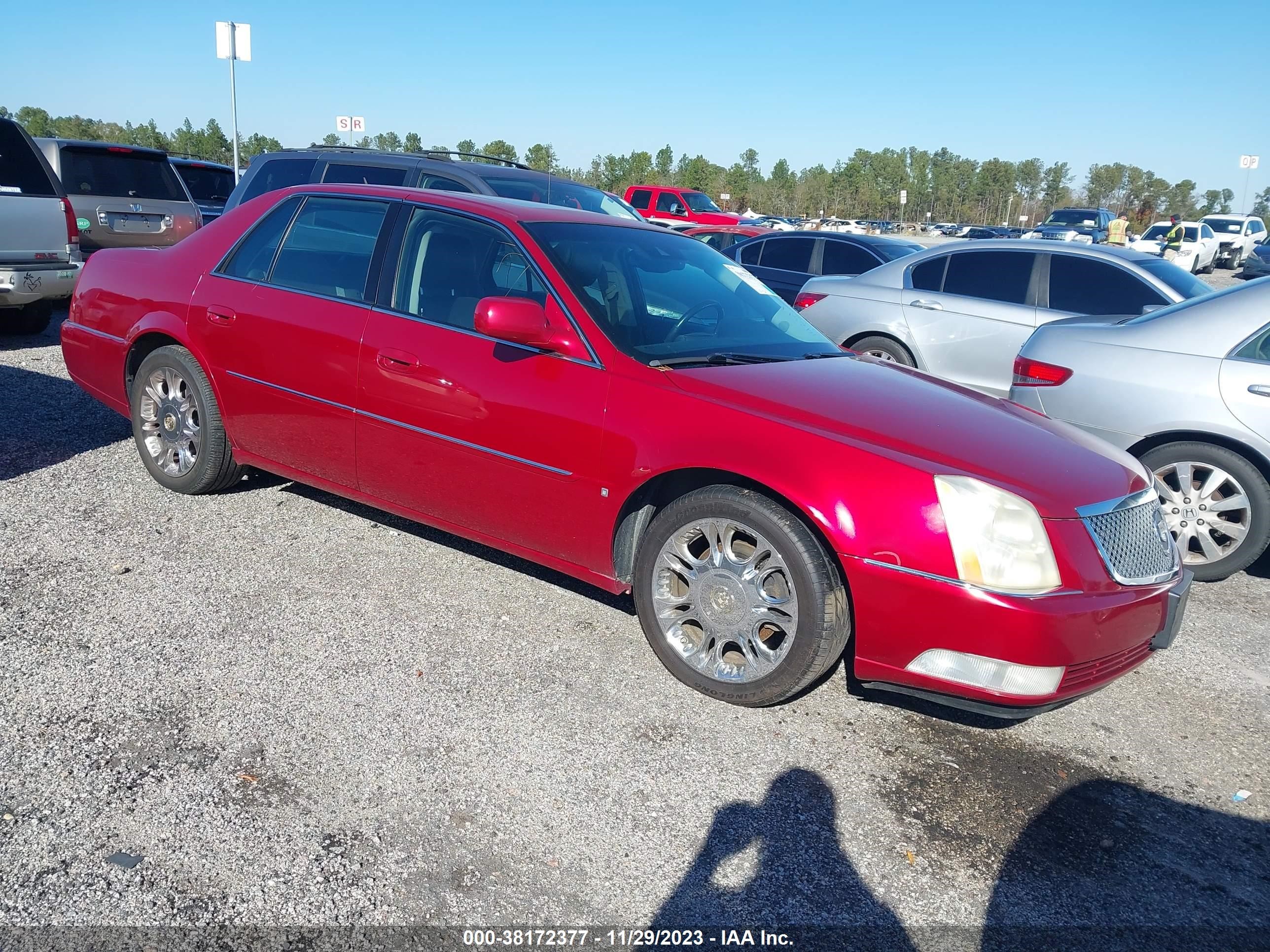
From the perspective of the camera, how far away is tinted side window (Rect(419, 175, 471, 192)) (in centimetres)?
807

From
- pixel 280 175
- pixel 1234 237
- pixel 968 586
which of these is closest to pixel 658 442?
pixel 968 586

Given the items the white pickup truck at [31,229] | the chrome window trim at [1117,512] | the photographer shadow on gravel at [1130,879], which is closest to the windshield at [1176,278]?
the chrome window trim at [1117,512]

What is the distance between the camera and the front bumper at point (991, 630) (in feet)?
9.61

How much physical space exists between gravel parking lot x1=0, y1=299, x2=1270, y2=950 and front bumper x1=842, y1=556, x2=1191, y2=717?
0.97 feet

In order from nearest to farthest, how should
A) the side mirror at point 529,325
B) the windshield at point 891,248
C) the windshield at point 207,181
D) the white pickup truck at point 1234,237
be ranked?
the side mirror at point 529,325 → the windshield at point 891,248 → the windshield at point 207,181 → the white pickup truck at point 1234,237

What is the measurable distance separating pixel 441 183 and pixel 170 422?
3928 mm

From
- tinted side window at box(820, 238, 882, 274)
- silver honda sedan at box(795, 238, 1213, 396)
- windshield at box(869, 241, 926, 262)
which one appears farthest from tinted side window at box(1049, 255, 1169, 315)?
tinted side window at box(820, 238, 882, 274)

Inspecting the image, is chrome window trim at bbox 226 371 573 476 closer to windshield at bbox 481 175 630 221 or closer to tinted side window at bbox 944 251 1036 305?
windshield at bbox 481 175 630 221

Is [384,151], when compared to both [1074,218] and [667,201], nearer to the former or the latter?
[667,201]

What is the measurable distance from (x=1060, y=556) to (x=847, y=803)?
1.00 m

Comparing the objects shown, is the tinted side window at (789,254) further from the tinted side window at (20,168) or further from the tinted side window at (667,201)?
the tinted side window at (667,201)

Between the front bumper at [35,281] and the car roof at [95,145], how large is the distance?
262 cm

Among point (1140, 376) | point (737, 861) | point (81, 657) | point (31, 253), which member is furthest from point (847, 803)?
point (31, 253)

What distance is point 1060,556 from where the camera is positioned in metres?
3.00
